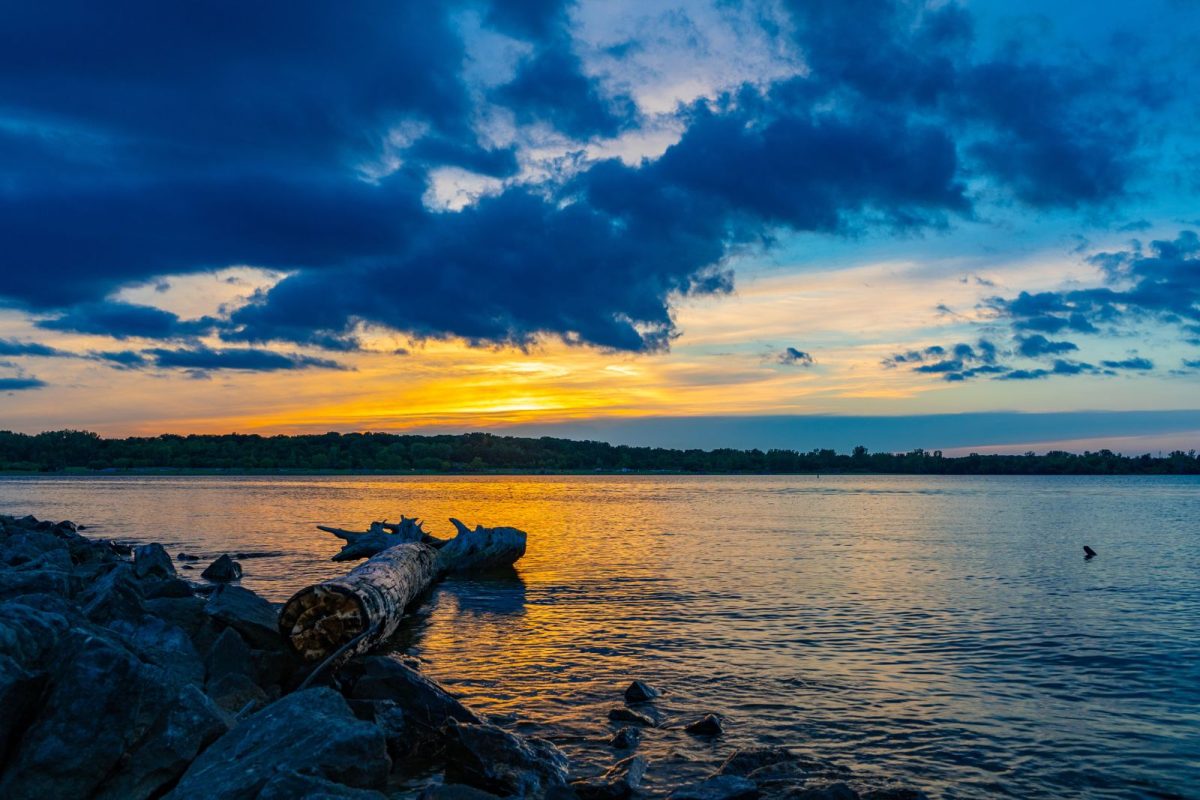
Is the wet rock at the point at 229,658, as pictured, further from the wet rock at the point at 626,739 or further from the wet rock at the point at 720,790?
the wet rock at the point at 720,790

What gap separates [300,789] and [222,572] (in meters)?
24.1

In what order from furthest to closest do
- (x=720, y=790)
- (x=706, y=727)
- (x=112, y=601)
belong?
1. (x=112, y=601)
2. (x=706, y=727)
3. (x=720, y=790)

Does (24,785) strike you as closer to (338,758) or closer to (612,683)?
(338,758)

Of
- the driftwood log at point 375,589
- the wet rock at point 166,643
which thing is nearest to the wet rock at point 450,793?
the wet rock at point 166,643

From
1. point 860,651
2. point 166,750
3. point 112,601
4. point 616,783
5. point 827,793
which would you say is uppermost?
point 112,601

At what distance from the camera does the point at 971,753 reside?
1106cm

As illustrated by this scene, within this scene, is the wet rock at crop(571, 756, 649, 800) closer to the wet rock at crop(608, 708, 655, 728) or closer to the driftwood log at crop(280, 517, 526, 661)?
the wet rock at crop(608, 708, 655, 728)

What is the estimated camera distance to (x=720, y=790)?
30.2 feet

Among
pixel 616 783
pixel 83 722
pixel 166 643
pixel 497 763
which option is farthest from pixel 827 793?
pixel 166 643

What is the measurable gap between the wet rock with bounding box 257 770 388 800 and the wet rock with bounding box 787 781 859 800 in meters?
5.01

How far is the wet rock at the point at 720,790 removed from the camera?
29.6 feet

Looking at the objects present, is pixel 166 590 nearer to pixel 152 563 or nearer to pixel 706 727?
pixel 152 563

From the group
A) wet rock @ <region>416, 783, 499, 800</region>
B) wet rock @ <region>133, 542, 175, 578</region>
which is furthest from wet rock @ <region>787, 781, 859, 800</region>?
wet rock @ <region>133, 542, 175, 578</region>

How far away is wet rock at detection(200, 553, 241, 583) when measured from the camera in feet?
90.2
